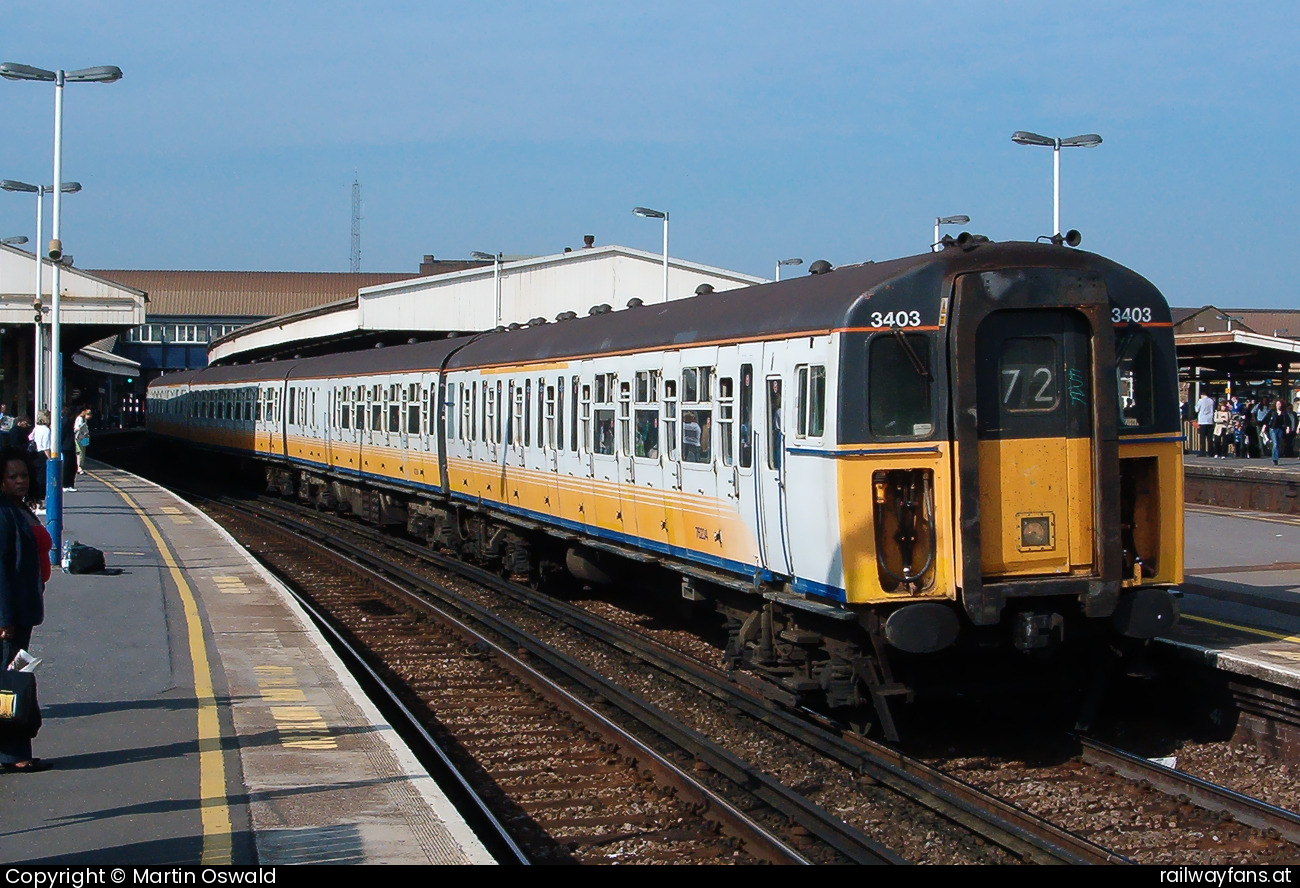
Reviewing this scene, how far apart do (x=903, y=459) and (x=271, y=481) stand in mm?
28665

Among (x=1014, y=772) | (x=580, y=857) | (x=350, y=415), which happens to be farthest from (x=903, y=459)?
(x=350, y=415)

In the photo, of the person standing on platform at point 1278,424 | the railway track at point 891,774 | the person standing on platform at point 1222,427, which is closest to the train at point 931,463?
the railway track at point 891,774

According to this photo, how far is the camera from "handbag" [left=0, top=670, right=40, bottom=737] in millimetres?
7152

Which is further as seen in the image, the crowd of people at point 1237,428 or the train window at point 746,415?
the crowd of people at point 1237,428

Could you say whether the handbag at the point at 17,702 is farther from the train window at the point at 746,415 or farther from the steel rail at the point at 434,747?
the train window at the point at 746,415

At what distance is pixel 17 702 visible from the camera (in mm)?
7164

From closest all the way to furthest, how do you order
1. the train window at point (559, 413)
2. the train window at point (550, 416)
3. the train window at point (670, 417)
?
the train window at point (670, 417) → the train window at point (559, 413) → the train window at point (550, 416)

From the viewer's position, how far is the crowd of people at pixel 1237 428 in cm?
2950

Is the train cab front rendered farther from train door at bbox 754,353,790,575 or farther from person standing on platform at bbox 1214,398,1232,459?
person standing on platform at bbox 1214,398,1232,459

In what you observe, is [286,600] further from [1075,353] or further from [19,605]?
[1075,353]

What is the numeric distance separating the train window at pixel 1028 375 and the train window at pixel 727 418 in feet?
7.66

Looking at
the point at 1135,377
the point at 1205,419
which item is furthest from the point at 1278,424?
the point at 1135,377

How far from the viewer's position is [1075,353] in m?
9.05
